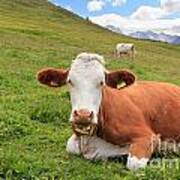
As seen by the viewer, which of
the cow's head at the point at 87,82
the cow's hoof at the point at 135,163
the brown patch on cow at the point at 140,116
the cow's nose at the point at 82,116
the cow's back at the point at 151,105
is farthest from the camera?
the cow's back at the point at 151,105

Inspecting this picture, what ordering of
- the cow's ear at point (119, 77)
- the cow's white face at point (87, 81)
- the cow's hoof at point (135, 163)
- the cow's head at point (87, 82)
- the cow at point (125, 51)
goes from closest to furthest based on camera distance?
the cow's head at point (87, 82) < the cow's white face at point (87, 81) < the cow's hoof at point (135, 163) < the cow's ear at point (119, 77) < the cow at point (125, 51)

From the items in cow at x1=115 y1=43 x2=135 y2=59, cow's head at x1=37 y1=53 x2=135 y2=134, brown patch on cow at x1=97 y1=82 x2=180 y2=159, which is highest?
cow's head at x1=37 y1=53 x2=135 y2=134

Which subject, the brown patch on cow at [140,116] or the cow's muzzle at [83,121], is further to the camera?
the brown patch on cow at [140,116]

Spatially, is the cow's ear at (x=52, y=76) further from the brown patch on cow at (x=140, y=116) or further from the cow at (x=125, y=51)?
the cow at (x=125, y=51)

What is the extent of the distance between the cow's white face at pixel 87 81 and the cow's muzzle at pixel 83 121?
0.44ft

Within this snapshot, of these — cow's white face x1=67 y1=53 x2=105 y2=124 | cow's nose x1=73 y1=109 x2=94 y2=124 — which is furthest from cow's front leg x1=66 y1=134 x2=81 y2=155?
cow's nose x1=73 y1=109 x2=94 y2=124

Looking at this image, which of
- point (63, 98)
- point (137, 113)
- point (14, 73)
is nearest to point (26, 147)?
point (137, 113)

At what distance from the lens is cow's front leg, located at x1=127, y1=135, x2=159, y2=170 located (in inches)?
340

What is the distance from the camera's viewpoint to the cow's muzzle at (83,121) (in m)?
7.93

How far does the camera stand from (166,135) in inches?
386

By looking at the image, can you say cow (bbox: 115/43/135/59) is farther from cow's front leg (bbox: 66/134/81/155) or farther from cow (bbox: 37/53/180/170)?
cow's front leg (bbox: 66/134/81/155)

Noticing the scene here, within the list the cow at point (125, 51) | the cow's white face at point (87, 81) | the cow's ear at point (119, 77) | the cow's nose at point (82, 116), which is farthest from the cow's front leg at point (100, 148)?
the cow at point (125, 51)

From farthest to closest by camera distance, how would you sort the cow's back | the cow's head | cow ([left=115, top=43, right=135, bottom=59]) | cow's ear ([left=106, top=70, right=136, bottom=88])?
cow ([left=115, top=43, right=135, bottom=59]) → the cow's back → cow's ear ([left=106, top=70, right=136, bottom=88]) → the cow's head

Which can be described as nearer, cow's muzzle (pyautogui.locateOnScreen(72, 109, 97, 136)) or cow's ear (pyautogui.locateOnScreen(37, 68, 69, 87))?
cow's muzzle (pyautogui.locateOnScreen(72, 109, 97, 136))
